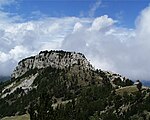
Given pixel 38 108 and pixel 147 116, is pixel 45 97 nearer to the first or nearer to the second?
pixel 38 108

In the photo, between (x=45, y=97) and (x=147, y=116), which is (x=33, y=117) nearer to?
(x=45, y=97)

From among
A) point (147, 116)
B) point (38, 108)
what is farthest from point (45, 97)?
point (147, 116)

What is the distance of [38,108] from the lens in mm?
76938

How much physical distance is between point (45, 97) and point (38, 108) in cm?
281

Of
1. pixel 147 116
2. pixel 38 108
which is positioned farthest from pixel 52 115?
pixel 147 116

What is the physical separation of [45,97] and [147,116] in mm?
130438

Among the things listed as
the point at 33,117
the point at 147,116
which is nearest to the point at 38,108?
the point at 33,117

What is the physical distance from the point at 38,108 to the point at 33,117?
2.71 m

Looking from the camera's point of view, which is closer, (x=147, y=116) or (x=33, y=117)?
(x=33, y=117)

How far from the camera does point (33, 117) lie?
246 ft

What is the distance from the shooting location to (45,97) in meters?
77.6

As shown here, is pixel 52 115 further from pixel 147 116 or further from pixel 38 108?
pixel 147 116

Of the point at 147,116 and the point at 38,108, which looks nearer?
the point at 38,108

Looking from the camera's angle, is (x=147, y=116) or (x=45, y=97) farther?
(x=147, y=116)
